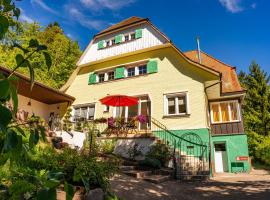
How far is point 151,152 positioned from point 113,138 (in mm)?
3022

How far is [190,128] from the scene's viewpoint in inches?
554

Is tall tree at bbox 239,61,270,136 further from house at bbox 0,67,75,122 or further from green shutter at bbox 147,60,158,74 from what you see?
house at bbox 0,67,75,122

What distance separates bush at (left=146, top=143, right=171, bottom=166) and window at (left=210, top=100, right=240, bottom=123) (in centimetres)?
653

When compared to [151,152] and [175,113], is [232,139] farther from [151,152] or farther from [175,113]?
[151,152]

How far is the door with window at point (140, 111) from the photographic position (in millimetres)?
15621

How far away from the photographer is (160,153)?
11.7 meters

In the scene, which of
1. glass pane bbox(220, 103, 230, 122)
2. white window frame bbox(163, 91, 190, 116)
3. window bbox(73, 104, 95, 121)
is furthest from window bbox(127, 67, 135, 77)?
glass pane bbox(220, 103, 230, 122)

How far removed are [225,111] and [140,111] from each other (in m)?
6.25

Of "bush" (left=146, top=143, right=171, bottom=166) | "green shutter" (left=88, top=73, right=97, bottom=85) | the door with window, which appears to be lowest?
"bush" (left=146, top=143, right=171, bottom=166)

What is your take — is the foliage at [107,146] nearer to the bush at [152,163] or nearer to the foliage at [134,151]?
the foliage at [134,151]

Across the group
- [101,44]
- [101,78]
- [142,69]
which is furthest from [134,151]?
[101,44]

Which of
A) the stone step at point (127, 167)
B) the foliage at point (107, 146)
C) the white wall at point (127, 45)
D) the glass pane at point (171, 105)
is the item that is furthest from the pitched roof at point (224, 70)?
the stone step at point (127, 167)

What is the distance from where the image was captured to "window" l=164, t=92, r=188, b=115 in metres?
14.9

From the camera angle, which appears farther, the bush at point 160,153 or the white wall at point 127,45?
the white wall at point 127,45
